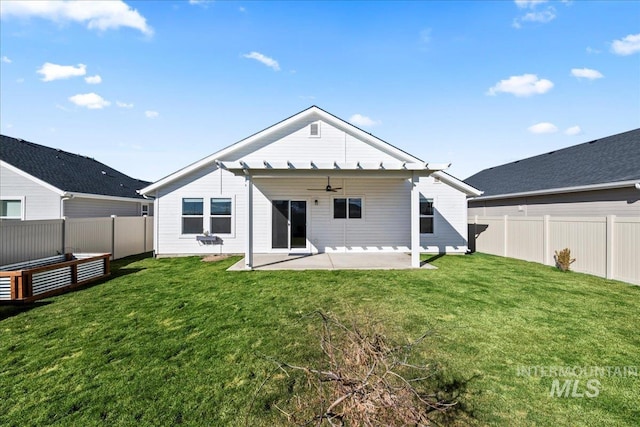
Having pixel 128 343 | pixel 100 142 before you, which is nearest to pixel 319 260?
pixel 128 343

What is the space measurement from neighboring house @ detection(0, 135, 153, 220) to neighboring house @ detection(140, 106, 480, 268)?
11.2 ft

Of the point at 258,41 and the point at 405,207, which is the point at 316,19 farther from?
the point at 405,207

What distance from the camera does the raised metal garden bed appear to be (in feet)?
18.2

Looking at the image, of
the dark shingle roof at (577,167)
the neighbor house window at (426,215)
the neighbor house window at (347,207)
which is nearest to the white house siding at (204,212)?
the neighbor house window at (347,207)

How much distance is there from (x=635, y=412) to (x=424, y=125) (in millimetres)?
14082

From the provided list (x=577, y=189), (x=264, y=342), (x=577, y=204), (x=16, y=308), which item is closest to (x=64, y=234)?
(x=16, y=308)

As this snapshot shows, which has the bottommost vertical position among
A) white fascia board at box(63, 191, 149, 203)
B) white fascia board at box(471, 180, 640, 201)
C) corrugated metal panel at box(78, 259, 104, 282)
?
corrugated metal panel at box(78, 259, 104, 282)

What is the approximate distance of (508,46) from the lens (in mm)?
11234

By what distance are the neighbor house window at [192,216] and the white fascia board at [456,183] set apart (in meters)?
10.4

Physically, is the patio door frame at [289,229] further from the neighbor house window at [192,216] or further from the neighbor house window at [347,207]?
the neighbor house window at [192,216]

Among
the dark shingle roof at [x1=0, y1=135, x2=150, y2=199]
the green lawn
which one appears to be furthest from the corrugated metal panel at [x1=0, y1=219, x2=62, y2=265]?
the dark shingle roof at [x1=0, y1=135, x2=150, y2=199]

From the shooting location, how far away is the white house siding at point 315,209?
10.9 metres

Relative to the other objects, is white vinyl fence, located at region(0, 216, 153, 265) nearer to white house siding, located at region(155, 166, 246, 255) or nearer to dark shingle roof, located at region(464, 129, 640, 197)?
white house siding, located at region(155, 166, 246, 255)

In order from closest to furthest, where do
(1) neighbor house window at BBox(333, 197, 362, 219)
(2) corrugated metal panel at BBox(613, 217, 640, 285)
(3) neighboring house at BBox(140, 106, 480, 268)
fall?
(2) corrugated metal panel at BBox(613, 217, 640, 285) < (3) neighboring house at BBox(140, 106, 480, 268) < (1) neighbor house window at BBox(333, 197, 362, 219)
